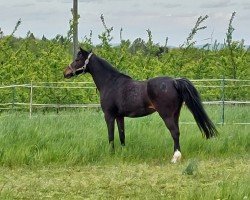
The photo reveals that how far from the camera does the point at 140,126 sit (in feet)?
32.7

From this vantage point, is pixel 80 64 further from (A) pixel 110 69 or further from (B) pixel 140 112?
(B) pixel 140 112

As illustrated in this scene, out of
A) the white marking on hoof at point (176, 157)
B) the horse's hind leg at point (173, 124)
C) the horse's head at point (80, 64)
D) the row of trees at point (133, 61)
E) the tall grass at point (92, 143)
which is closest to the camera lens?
the tall grass at point (92, 143)

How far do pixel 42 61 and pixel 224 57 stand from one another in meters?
6.65

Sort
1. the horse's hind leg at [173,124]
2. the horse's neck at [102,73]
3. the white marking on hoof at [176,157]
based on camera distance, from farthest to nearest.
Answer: the horse's neck at [102,73]
the horse's hind leg at [173,124]
the white marking on hoof at [176,157]

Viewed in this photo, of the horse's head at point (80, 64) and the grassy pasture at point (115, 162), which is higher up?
the horse's head at point (80, 64)

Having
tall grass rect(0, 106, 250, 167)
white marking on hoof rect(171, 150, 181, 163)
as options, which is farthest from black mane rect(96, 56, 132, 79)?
white marking on hoof rect(171, 150, 181, 163)

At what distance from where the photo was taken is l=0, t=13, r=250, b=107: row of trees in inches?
677

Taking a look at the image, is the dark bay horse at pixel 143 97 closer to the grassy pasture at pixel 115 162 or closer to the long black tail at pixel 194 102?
→ the long black tail at pixel 194 102

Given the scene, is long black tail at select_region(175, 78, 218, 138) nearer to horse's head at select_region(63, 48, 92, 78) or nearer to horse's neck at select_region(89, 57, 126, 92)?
horse's neck at select_region(89, 57, 126, 92)

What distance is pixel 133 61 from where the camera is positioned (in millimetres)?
19328

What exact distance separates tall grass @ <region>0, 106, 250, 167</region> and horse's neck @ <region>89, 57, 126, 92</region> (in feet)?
3.02

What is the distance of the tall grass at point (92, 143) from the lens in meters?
8.13

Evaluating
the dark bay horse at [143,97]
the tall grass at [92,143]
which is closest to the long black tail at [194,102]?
the dark bay horse at [143,97]

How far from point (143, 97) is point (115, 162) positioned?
4.03 feet
